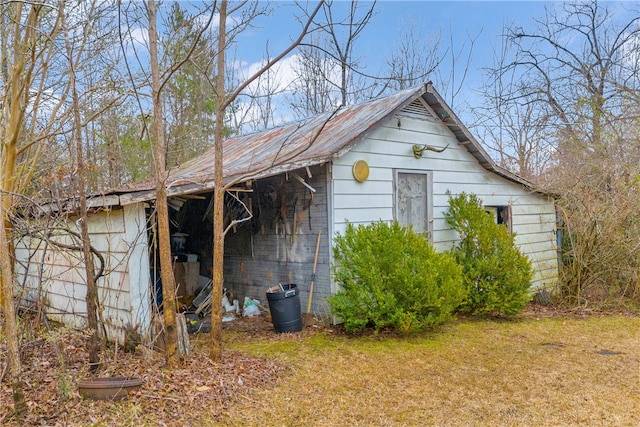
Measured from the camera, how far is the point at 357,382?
4980 millimetres

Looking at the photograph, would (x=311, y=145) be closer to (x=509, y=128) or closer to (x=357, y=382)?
(x=357, y=382)

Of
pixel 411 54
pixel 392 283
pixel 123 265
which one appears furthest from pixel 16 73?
pixel 411 54

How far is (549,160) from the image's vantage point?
1444 cm

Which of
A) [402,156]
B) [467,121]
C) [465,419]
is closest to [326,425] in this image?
[465,419]

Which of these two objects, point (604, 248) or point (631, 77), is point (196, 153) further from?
point (631, 77)

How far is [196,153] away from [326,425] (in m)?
13.1

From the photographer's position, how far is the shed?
5836 millimetres

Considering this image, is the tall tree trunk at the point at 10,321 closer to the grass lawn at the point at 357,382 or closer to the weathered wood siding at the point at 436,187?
the grass lawn at the point at 357,382

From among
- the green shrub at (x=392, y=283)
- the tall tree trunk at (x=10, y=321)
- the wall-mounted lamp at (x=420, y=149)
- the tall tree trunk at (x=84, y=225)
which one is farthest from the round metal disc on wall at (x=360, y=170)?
the tall tree trunk at (x=10, y=321)

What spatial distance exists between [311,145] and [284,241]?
2.79 meters

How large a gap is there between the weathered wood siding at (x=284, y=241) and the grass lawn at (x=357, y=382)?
3.26 ft

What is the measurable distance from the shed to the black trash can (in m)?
0.48

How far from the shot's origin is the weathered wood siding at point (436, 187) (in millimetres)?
7320

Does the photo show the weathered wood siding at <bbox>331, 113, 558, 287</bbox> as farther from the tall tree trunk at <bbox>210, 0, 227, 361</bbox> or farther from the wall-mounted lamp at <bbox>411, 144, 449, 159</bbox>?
the tall tree trunk at <bbox>210, 0, 227, 361</bbox>
